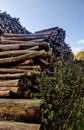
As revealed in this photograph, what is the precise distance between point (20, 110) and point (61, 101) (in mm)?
1555

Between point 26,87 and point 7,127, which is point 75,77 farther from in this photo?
point 7,127

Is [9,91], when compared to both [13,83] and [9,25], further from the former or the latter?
[9,25]

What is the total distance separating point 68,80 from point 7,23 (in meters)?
7.97

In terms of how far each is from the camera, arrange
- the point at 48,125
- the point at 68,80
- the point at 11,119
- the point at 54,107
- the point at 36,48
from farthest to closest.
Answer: the point at 36,48
the point at 68,80
the point at 54,107
the point at 48,125
the point at 11,119

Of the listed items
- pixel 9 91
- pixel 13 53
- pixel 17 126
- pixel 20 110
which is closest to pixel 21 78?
pixel 9 91

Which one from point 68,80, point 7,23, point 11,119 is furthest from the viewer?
point 7,23

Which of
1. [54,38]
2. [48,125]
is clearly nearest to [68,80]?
[48,125]

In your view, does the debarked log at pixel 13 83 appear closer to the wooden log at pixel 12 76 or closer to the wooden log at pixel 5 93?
the wooden log at pixel 12 76

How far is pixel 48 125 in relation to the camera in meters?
6.79

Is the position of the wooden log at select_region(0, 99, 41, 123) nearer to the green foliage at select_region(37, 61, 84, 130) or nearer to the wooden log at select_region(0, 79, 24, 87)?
the green foliage at select_region(37, 61, 84, 130)

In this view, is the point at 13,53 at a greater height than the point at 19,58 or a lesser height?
greater

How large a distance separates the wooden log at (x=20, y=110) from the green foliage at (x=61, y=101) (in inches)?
18.8

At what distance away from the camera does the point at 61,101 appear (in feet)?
24.2

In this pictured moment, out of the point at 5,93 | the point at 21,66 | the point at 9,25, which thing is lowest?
the point at 5,93
